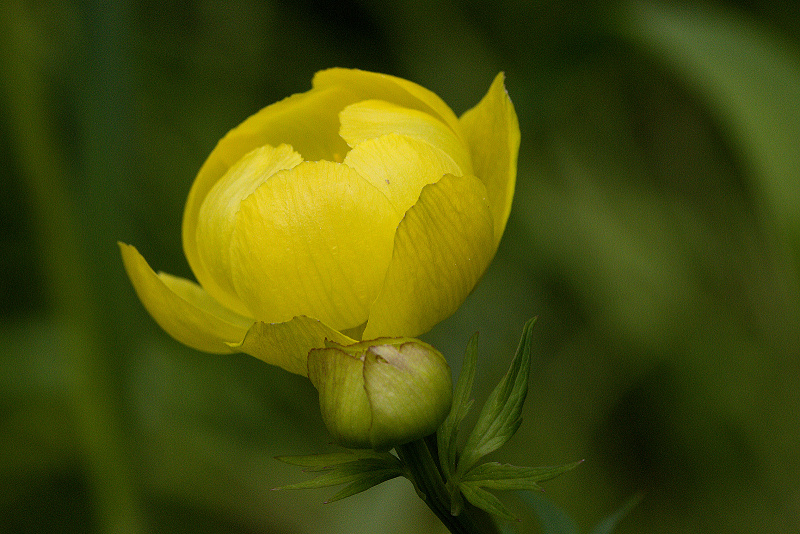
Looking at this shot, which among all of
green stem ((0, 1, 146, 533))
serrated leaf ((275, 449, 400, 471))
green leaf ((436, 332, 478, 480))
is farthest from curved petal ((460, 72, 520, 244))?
green stem ((0, 1, 146, 533))

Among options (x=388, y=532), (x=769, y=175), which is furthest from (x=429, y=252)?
(x=388, y=532)

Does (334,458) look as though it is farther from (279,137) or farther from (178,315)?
(279,137)

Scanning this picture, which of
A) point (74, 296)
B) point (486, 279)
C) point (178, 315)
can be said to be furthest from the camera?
point (486, 279)

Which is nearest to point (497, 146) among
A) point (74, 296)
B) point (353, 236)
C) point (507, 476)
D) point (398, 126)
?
point (398, 126)

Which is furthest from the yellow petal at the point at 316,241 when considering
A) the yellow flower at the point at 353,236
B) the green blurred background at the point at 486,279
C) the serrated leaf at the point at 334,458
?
the green blurred background at the point at 486,279

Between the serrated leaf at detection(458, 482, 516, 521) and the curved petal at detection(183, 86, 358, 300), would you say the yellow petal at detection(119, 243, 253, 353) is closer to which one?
the curved petal at detection(183, 86, 358, 300)

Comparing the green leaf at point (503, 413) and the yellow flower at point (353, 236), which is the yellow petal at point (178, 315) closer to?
the yellow flower at point (353, 236)
